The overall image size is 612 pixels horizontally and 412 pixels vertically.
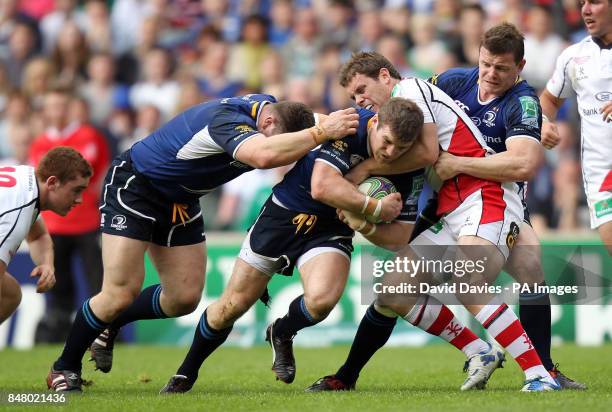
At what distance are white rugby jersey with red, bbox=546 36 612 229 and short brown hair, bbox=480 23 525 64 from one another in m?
1.00

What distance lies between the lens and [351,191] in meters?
7.84

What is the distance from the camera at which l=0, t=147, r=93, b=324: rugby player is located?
805 cm

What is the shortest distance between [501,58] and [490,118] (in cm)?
49

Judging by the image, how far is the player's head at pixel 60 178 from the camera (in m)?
8.33

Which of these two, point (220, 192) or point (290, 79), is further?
point (290, 79)

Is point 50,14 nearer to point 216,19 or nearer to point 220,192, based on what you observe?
point 216,19

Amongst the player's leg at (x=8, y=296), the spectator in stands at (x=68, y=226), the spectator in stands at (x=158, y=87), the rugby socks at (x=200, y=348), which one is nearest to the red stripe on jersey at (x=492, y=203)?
the rugby socks at (x=200, y=348)

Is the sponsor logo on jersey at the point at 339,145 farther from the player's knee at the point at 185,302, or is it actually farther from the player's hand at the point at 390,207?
the player's knee at the point at 185,302

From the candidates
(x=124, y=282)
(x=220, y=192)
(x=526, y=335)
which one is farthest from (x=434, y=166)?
(x=220, y=192)

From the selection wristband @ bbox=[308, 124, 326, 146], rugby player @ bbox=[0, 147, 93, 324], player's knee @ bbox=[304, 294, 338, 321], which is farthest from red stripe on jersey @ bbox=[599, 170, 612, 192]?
rugby player @ bbox=[0, 147, 93, 324]

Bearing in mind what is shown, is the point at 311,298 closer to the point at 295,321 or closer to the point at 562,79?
the point at 295,321

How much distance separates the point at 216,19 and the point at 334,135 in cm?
1098

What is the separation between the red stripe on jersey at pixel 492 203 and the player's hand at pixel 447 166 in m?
0.27

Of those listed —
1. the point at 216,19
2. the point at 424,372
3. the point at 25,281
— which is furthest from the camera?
the point at 216,19
